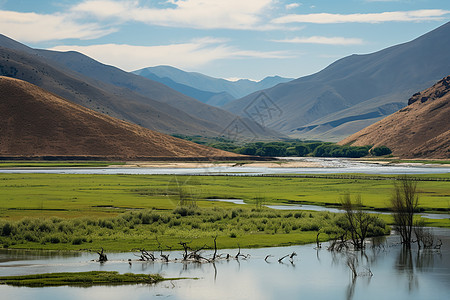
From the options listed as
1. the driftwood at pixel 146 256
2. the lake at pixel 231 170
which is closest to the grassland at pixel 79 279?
the driftwood at pixel 146 256

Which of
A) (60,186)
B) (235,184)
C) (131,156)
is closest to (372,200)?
(235,184)

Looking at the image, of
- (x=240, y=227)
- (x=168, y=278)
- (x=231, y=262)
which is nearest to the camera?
(x=168, y=278)

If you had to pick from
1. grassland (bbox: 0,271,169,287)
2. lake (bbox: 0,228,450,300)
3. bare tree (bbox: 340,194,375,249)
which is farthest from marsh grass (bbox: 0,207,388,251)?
grassland (bbox: 0,271,169,287)

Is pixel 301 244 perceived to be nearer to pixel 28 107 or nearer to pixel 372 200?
pixel 372 200

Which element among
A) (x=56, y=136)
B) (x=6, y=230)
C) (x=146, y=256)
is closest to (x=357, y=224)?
(x=146, y=256)

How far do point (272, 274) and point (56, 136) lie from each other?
526 feet

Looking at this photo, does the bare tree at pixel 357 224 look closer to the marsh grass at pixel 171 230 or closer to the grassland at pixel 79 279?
the marsh grass at pixel 171 230

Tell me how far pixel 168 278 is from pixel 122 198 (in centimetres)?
4089

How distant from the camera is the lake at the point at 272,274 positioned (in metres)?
30.7

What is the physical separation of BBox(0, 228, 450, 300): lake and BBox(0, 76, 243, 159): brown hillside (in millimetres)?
143472

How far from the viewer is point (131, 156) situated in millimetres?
184250

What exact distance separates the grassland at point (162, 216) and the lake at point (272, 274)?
3.59 meters

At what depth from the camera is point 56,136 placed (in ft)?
607

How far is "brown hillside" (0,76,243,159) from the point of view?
584ft
